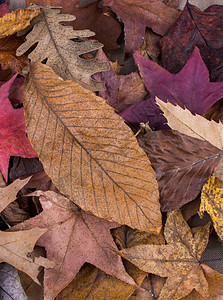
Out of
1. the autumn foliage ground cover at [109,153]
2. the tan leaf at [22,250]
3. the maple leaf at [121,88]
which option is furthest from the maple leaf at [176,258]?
the maple leaf at [121,88]

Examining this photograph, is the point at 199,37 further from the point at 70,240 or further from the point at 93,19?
Result: the point at 70,240

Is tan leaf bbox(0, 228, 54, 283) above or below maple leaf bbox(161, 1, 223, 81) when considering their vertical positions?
below

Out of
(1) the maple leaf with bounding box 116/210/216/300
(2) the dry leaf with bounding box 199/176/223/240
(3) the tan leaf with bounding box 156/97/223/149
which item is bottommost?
(1) the maple leaf with bounding box 116/210/216/300

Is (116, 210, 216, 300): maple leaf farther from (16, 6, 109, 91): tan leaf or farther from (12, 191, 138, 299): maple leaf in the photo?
(16, 6, 109, 91): tan leaf

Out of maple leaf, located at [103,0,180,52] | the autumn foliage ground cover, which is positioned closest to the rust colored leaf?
the autumn foliage ground cover

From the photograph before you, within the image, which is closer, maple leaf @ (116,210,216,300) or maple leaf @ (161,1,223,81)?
maple leaf @ (116,210,216,300)

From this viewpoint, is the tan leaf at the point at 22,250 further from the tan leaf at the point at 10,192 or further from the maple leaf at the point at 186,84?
the maple leaf at the point at 186,84

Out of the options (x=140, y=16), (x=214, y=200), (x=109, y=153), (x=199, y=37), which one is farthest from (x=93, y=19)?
(x=214, y=200)
